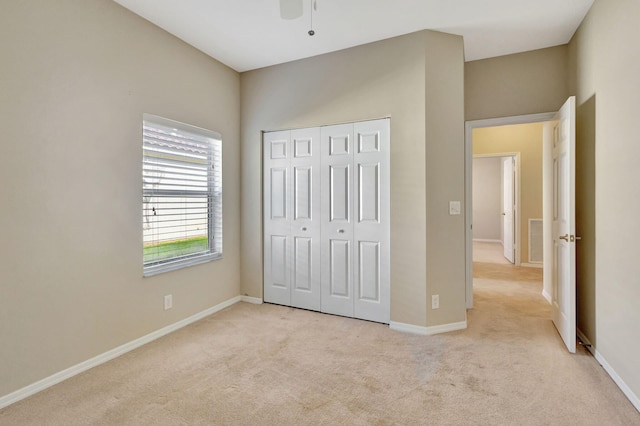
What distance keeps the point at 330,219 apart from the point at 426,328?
4.53 feet

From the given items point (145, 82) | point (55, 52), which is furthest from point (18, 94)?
point (145, 82)

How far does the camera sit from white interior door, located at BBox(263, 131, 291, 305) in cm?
371

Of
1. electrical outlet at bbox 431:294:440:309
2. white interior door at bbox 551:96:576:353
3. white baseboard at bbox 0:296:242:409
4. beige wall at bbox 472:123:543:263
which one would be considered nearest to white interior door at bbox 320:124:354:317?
electrical outlet at bbox 431:294:440:309

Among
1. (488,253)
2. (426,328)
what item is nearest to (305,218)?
(426,328)

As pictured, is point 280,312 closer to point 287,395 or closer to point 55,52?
point 287,395

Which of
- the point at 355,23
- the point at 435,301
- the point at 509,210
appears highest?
the point at 355,23

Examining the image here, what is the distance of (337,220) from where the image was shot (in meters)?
3.41

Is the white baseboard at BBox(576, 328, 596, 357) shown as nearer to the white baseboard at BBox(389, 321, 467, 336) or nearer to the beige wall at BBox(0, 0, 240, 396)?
the white baseboard at BBox(389, 321, 467, 336)

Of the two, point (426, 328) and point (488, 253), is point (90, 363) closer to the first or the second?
point (426, 328)

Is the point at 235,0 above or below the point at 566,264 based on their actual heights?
above

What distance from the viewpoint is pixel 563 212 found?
2686mm

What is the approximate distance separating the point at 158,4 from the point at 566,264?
380 cm

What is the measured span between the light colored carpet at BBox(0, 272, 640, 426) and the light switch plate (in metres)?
1.10

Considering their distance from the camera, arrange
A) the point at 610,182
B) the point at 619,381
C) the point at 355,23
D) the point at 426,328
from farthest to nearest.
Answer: the point at 426,328, the point at 355,23, the point at 610,182, the point at 619,381
